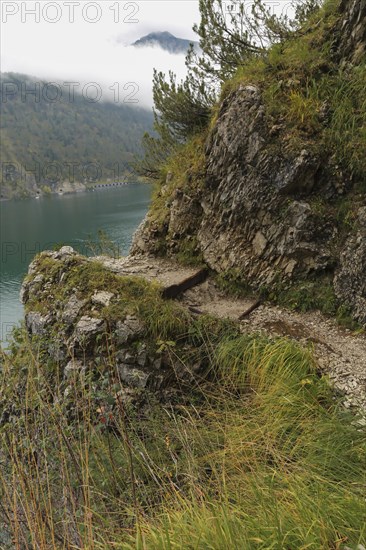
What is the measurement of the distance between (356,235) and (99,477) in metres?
5.82

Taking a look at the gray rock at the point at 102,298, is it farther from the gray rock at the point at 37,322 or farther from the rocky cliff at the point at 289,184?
the rocky cliff at the point at 289,184

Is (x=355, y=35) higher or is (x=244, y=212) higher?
(x=355, y=35)

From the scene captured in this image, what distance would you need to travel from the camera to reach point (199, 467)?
302 cm

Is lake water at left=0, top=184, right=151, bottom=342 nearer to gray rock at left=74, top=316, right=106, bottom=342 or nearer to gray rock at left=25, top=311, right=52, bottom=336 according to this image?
gray rock at left=25, top=311, right=52, bottom=336

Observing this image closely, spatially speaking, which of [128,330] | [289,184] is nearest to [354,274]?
[289,184]

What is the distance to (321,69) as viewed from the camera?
8.27m

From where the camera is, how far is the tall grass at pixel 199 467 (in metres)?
2.25

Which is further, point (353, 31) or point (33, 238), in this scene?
point (33, 238)

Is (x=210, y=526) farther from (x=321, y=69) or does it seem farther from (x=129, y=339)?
(x=321, y=69)

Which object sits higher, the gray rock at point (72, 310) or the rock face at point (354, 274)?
the rock face at point (354, 274)

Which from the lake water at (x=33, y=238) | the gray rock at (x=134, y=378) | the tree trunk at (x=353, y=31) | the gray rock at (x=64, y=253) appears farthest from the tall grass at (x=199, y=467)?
the lake water at (x=33, y=238)

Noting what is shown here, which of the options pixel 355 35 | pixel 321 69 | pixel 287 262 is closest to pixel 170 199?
pixel 287 262

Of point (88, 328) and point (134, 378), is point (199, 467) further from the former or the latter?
point (88, 328)

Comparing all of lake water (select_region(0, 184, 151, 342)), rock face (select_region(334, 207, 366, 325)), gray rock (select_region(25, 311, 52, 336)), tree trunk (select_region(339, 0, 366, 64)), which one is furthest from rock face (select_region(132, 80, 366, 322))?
lake water (select_region(0, 184, 151, 342))
